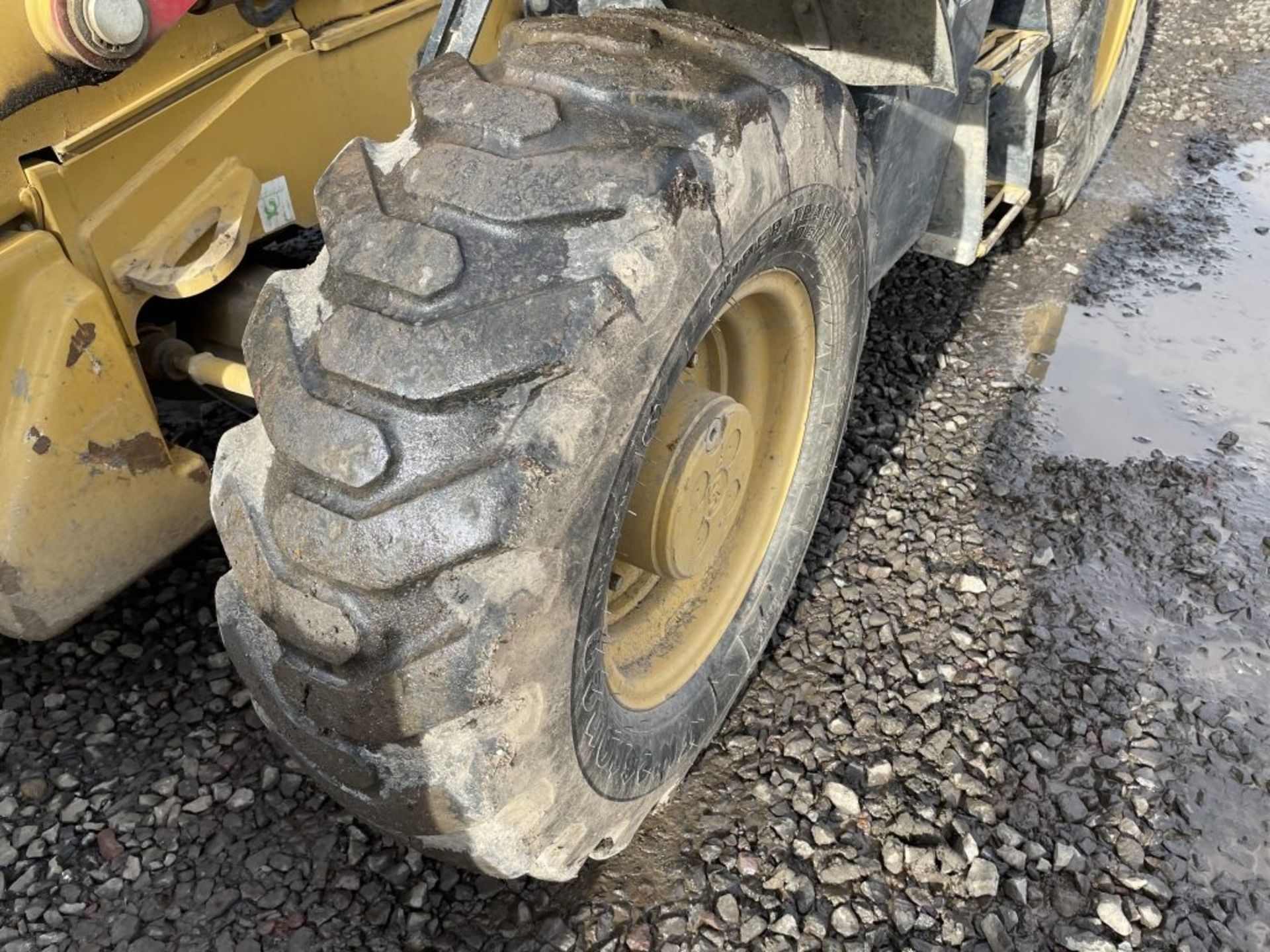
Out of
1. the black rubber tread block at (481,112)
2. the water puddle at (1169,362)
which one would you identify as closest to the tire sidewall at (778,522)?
the black rubber tread block at (481,112)

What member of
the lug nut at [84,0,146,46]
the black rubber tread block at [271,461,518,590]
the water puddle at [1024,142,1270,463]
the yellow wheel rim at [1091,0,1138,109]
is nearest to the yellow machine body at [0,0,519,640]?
the lug nut at [84,0,146,46]

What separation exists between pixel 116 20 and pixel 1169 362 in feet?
10.4

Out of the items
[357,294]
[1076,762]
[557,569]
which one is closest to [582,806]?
[557,569]

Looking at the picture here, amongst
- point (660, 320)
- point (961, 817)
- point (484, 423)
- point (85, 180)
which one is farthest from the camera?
point (961, 817)

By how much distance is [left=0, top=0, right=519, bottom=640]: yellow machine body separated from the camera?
5.42 ft

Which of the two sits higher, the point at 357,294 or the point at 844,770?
the point at 357,294

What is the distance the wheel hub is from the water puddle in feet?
5.25

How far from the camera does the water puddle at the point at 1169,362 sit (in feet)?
10.1

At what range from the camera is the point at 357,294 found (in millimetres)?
1292

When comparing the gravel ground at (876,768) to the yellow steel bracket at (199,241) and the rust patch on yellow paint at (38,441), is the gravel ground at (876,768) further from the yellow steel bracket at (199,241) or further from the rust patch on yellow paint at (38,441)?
the yellow steel bracket at (199,241)

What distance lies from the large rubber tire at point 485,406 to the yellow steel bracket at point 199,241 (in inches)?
20.6

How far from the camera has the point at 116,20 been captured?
59.4 inches

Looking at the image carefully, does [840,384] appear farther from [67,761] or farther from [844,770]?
[67,761]

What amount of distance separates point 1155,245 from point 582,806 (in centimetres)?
354
